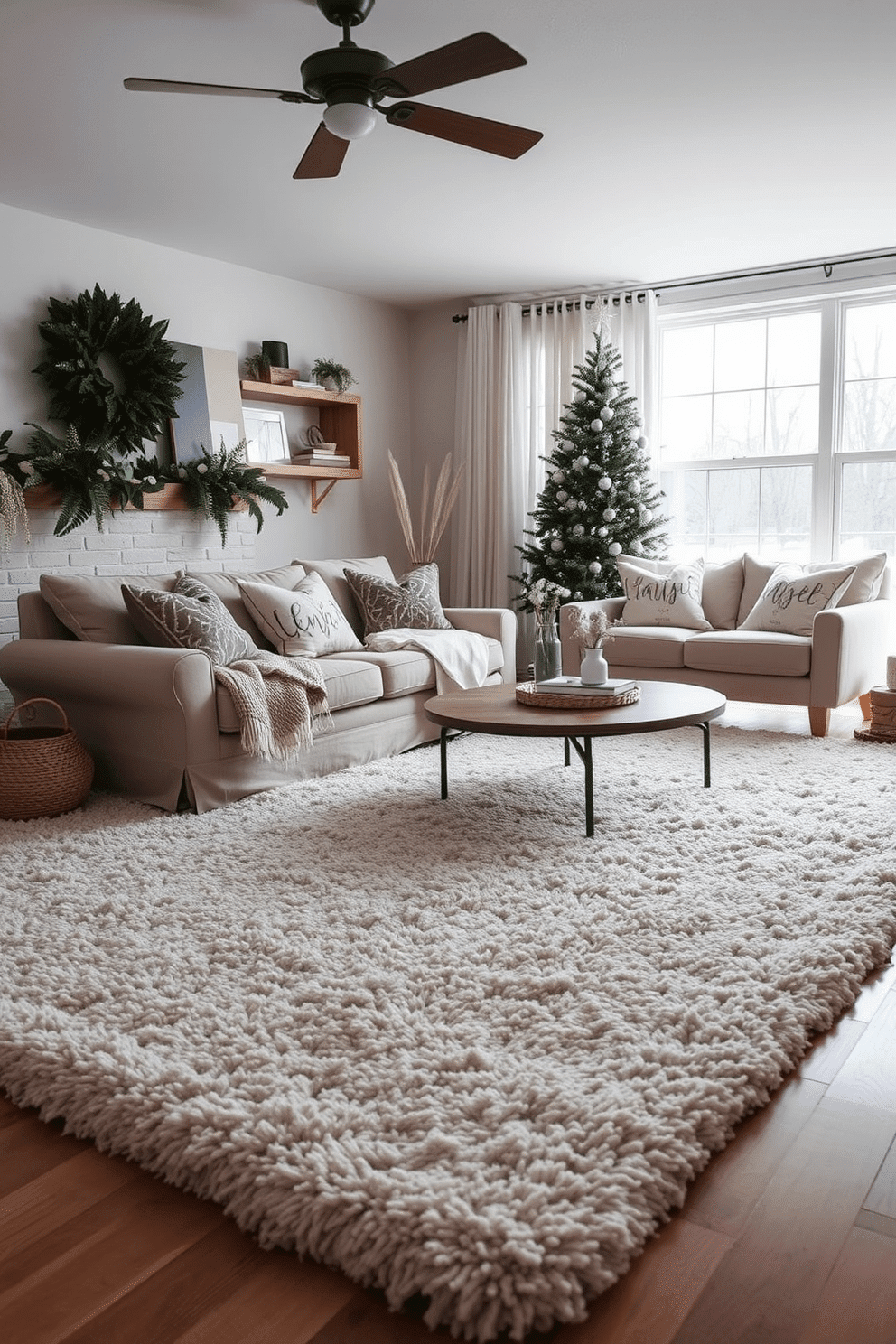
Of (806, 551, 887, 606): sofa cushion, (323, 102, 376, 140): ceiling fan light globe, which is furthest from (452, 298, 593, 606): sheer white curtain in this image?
(323, 102, 376, 140): ceiling fan light globe

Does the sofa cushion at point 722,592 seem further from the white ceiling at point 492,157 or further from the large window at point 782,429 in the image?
the white ceiling at point 492,157

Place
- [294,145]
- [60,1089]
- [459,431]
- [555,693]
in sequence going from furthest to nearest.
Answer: [459,431]
[294,145]
[555,693]
[60,1089]

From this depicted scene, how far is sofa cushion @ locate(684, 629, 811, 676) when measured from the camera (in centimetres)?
466

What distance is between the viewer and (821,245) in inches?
212

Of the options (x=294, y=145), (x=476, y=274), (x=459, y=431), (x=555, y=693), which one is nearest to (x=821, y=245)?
(x=476, y=274)

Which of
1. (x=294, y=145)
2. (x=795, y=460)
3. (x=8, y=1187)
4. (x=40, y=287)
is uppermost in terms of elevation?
(x=294, y=145)

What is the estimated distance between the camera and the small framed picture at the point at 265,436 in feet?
18.7

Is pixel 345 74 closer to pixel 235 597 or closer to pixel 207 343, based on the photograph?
pixel 235 597

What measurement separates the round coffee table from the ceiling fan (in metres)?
1.74

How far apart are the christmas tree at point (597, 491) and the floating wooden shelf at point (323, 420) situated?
1194 millimetres

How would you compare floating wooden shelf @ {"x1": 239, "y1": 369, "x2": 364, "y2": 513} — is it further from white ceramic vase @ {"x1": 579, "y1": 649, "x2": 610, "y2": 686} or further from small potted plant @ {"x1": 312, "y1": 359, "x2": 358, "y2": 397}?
white ceramic vase @ {"x1": 579, "y1": 649, "x2": 610, "y2": 686}

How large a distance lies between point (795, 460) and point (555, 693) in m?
3.28

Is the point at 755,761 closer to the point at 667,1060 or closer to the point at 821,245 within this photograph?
the point at 667,1060

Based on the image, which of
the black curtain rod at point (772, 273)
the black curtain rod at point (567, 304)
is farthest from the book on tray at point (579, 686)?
the black curtain rod at point (567, 304)
